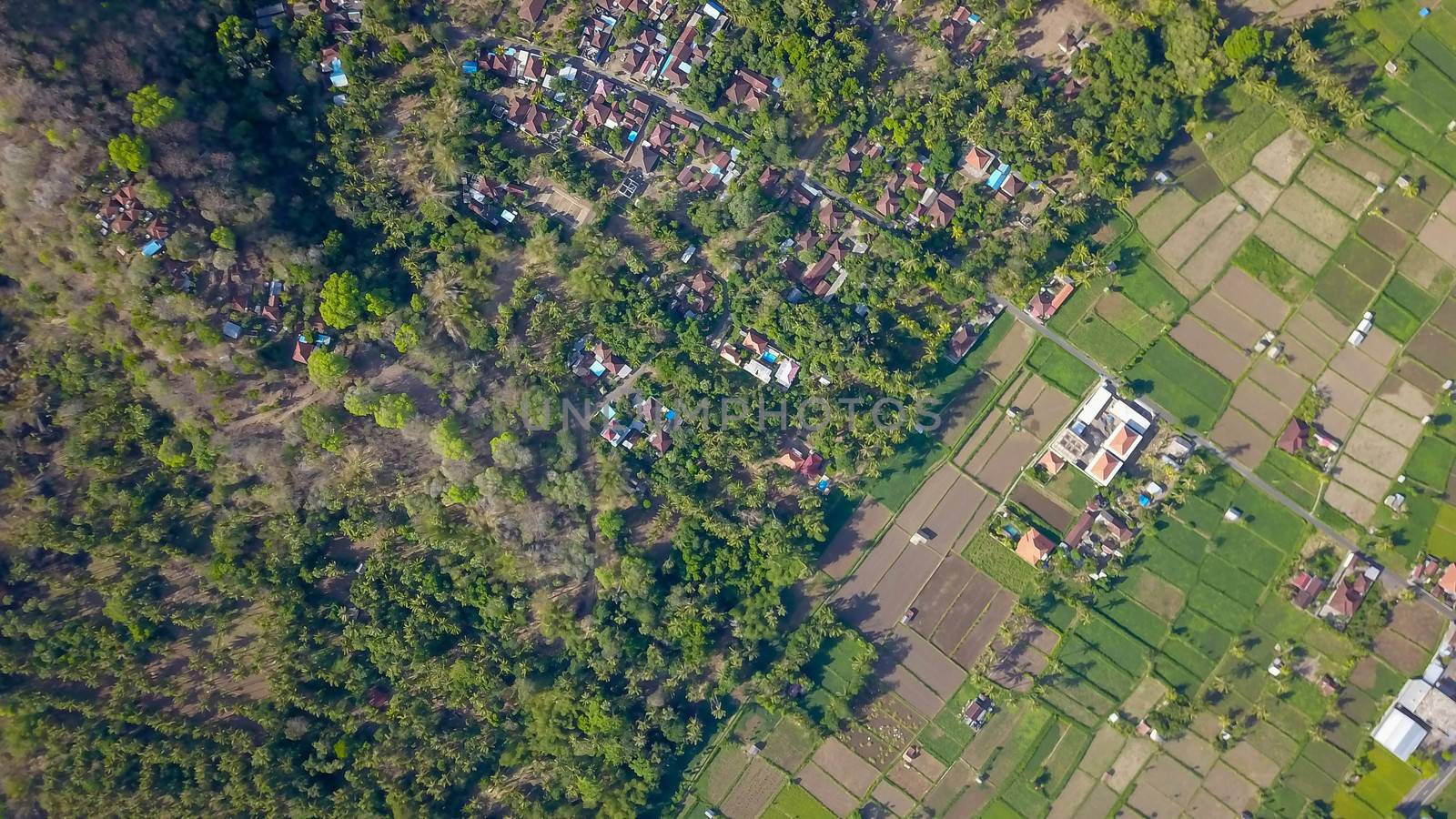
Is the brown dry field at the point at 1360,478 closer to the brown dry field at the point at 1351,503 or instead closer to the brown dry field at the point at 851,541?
the brown dry field at the point at 1351,503

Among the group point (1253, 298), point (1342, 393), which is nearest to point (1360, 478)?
point (1342, 393)

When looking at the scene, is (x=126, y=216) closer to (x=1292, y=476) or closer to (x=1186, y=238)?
(x=1186, y=238)

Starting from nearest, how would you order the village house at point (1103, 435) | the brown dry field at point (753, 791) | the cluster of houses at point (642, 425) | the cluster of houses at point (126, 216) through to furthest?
the cluster of houses at point (126, 216), the village house at point (1103, 435), the cluster of houses at point (642, 425), the brown dry field at point (753, 791)

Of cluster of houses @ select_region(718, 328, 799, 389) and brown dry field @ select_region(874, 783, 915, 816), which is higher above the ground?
cluster of houses @ select_region(718, 328, 799, 389)

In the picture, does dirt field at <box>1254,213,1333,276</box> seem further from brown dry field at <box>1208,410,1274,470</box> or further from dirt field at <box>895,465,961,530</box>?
dirt field at <box>895,465,961,530</box>

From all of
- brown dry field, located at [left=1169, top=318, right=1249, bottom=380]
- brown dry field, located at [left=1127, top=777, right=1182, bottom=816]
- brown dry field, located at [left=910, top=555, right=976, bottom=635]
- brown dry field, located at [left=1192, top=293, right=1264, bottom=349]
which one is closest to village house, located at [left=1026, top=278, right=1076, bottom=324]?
brown dry field, located at [left=1169, top=318, right=1249, bottom=380]

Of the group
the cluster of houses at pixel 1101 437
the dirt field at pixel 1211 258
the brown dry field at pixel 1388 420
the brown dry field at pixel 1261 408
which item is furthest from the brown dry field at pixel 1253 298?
the cluster of houses at pixel 1101 437
